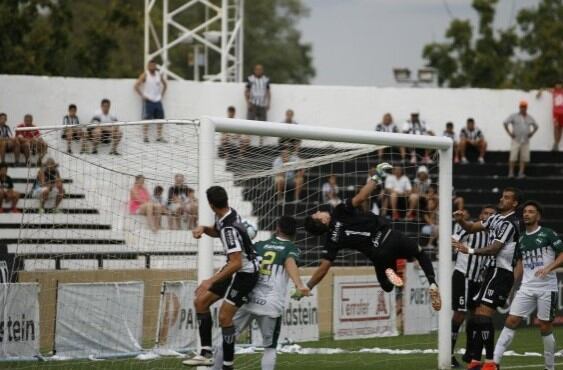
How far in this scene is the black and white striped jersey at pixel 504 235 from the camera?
1494cm

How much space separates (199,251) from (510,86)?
36.4 m

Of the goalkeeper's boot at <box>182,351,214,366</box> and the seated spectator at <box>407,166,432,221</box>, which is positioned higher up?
the seated spectator at <box>407,166,432,221</box>

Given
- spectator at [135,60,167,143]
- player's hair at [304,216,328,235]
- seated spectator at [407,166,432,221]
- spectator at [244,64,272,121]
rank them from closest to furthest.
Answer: player's hair at [304,216,328,235]
seated spectator at [407,166,432,221]
spectator at [135,60,167,143]
spectator at [244,64,272,121]

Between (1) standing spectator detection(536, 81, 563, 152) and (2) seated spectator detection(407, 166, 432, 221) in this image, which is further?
(1) standing spectator detection(536, 81, 563, 152)

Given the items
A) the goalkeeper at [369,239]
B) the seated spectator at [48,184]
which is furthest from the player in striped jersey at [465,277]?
the seated spectator at [48,184]

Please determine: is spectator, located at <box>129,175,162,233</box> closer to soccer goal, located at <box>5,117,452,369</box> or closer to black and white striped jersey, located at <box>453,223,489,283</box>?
soccer goal, located at <box>5,117,452,369</box>

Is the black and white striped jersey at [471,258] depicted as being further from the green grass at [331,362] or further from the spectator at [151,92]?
the spectator at [151,92]

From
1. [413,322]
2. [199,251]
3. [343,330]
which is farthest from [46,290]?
[413,322]

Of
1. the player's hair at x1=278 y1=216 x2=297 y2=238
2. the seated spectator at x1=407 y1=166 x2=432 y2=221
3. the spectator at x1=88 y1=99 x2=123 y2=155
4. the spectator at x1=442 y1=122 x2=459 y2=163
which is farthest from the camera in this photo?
the spectator at x1=442 y1=122 x2=459 y2=163

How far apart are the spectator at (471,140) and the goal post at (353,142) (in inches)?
482

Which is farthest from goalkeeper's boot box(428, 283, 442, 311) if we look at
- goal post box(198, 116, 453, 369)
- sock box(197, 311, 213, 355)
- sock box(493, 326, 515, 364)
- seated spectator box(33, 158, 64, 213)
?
seated spectator box(33, 158, 64, 213)

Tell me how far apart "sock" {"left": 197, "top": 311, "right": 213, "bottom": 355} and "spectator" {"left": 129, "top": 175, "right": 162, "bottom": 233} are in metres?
5.09

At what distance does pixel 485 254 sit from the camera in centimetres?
1488

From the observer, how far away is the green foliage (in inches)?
1790
